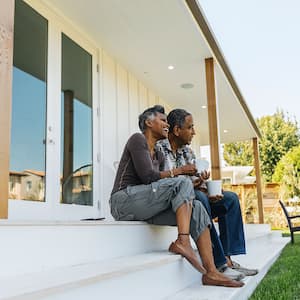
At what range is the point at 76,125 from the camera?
4211 millimetres

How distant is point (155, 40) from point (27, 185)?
2203mm

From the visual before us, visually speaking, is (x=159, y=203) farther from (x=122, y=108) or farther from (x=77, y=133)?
(x=122, y=108)

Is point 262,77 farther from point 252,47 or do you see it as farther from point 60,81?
point 60,81

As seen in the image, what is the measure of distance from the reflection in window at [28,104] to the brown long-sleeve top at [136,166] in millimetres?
1179

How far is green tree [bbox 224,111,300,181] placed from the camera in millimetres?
23609

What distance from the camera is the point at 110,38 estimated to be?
179 inches

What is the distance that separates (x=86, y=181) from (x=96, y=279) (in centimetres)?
294

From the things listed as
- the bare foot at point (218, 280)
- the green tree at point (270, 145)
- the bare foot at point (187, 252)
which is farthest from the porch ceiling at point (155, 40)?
the green tree at point (270, 145)

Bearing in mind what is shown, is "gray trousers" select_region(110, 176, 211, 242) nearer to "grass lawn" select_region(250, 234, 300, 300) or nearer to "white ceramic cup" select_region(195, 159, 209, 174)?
"white ceramic cup" select_region(195, 159, 209, 174)

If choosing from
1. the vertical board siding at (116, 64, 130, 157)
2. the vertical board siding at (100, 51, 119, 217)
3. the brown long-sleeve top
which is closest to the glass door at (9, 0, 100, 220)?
the vertical board siding at (100, 51, 119, 217)

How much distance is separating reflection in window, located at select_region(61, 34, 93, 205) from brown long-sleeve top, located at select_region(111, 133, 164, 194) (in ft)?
5.14

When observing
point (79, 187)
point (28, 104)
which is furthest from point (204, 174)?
point (79, 187)

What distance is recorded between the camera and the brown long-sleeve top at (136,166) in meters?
2.31

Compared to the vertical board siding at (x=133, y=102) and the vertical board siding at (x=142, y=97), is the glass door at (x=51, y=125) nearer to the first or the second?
the vertical board siding at (x=133, y=102)
